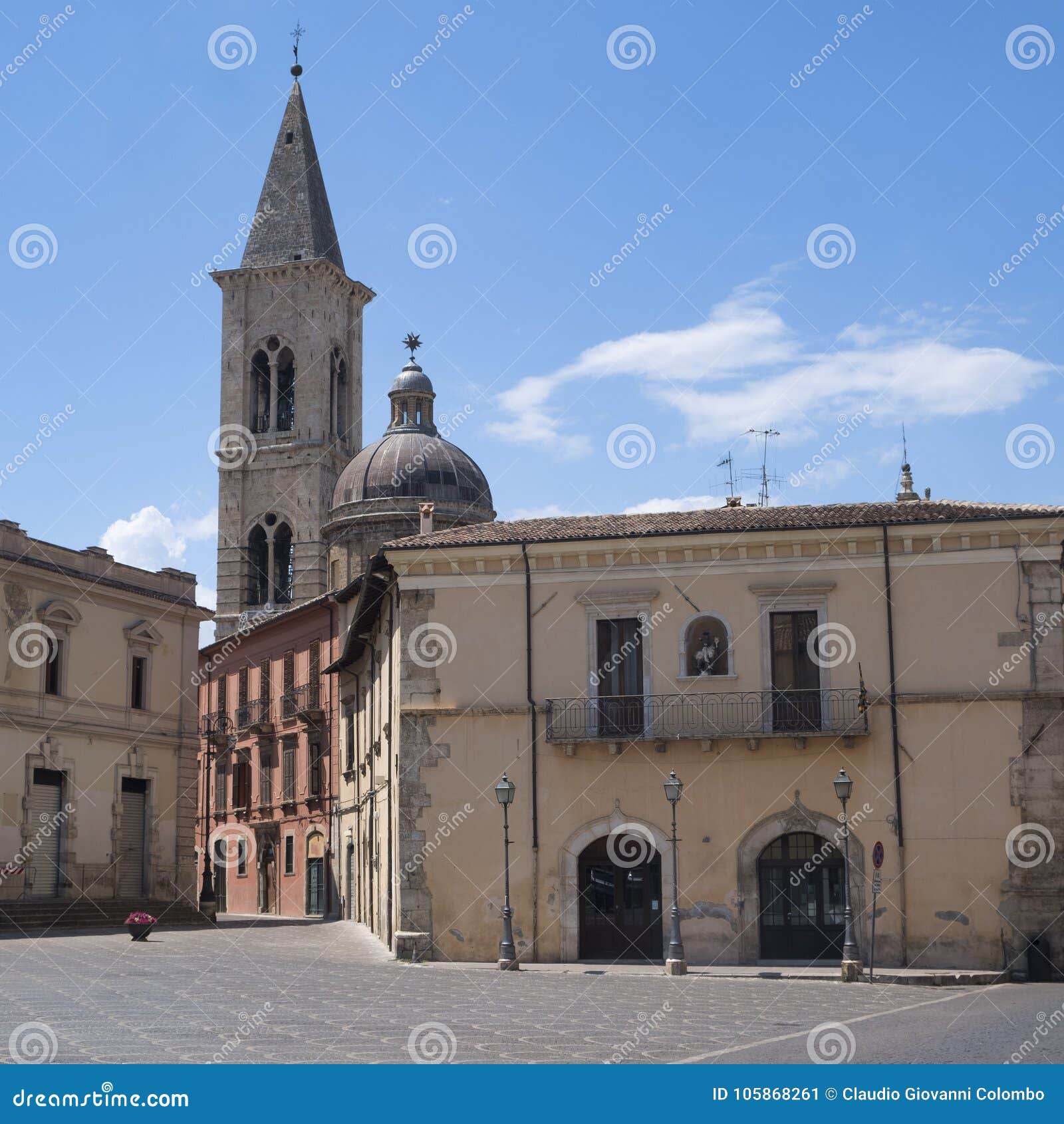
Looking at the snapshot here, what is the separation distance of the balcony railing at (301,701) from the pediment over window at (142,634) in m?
8.03

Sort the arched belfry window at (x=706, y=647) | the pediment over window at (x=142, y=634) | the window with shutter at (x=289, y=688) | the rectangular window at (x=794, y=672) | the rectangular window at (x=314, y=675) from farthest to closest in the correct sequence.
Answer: the window with shutter at (x=289, y=688)
the rectangular window at (x=314, y=675)
the pediment over window at (x=142, y=634)
the arched belfry window at (x=706, y=647)
the rectangular window at (x=794, y=672)

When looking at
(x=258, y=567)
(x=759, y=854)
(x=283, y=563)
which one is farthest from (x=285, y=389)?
(x=759, y=854)

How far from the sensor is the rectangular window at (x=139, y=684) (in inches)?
1658

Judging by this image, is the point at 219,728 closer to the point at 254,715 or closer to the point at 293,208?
the point at 254,715

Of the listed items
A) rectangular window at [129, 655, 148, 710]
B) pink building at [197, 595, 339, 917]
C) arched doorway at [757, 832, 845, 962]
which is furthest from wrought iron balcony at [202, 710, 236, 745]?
arched doorway at [757, 832, 845, 962]

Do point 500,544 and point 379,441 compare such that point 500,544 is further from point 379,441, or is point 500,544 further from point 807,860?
point 379,441

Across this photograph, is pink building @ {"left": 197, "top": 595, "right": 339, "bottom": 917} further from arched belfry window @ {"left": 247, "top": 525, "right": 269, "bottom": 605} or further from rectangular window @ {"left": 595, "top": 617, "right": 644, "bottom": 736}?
rectangular window @ {"left": 595, "top": 617, "right": 644, "bottom": 736}

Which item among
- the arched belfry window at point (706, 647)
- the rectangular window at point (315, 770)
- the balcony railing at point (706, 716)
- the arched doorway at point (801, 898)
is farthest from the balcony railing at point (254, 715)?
the arched doorway at point (801, 898)

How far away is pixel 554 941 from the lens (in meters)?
27.2

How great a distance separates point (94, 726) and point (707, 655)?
62.0ft

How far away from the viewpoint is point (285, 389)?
80312 millimetres

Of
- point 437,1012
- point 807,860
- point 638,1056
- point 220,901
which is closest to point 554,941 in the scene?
point 807,860

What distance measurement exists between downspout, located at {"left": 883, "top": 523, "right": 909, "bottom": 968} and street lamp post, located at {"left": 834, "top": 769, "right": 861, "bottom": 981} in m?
0.82

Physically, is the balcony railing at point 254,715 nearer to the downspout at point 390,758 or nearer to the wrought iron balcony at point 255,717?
the wrought iron balcony at point 255,717
